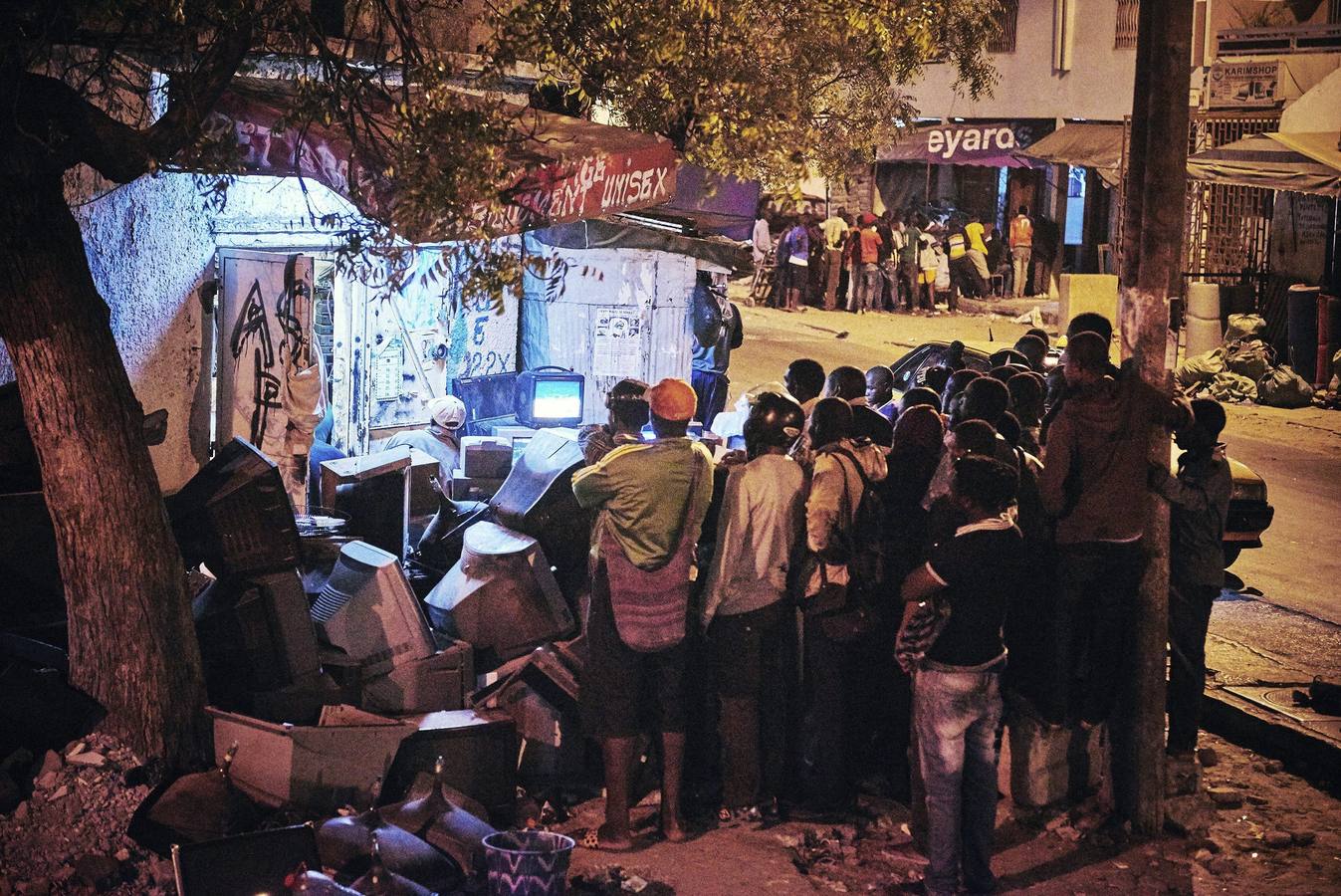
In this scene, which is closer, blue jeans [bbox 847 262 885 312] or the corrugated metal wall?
the corrugated metal wall

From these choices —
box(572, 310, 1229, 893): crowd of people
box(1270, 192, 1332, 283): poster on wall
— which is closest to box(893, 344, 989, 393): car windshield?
box(572, 310, 1229, 893): crowd of people

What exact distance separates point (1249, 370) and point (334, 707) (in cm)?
1817

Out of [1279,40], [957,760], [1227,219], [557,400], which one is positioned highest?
[1279,40]

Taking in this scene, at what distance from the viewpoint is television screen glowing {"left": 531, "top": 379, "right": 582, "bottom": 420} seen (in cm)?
1263

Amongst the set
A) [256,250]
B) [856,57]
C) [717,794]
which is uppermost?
[856,57]

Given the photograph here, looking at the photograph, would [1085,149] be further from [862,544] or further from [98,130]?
[98,130]

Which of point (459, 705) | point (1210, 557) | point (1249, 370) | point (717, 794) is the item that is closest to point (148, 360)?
point (459, 705)

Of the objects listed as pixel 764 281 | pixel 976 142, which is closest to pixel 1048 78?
pixel 976 142

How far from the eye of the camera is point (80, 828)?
19.6ft

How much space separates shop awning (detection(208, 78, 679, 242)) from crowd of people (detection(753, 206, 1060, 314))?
20.5 metres

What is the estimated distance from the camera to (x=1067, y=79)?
1326 inches

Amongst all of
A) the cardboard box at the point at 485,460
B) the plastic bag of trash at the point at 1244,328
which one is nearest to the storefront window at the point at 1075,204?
the plastic bag of trash at the point at 1244,328

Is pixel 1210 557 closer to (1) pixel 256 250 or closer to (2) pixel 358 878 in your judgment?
(2) pixel 358 878

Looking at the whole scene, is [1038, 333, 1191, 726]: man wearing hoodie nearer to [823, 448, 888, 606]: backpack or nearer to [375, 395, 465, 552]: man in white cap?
[823, 448, 888, 606]: backpack
